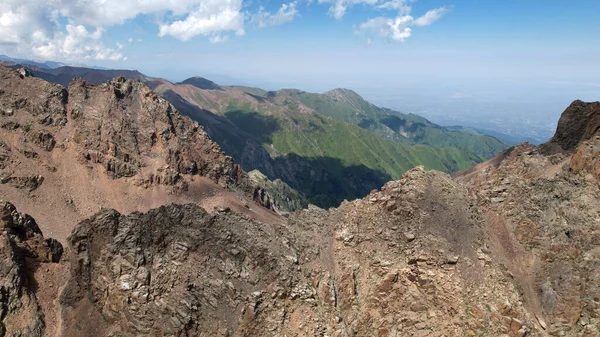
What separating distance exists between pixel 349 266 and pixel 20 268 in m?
34.4

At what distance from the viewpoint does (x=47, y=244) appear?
136 feet

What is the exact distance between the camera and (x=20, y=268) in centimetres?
3681

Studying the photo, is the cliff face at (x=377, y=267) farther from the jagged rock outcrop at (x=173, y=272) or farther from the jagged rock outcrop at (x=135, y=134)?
the jagged rock outcrop at (x=135, y=134)

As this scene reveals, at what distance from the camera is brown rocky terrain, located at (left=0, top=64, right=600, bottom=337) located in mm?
35156

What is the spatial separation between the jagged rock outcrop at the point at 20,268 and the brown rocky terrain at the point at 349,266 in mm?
147

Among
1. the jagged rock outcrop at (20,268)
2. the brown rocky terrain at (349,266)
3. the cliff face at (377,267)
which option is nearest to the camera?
the jagged rock outcrop at (20,268)

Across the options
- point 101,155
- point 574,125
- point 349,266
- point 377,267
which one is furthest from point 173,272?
point 574,125

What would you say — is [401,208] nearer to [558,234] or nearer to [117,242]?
[558,234]

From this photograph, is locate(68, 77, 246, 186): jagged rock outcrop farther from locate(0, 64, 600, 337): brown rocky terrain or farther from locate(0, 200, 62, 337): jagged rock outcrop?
locate(0, 200, 62, 337): jagged rock outcrop

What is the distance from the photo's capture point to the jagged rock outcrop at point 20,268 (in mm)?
33594

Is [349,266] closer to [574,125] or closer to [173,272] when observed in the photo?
[173,272]

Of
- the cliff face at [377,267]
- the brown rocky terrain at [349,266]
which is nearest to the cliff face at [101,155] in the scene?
the brown rocky terrain at [349,266]

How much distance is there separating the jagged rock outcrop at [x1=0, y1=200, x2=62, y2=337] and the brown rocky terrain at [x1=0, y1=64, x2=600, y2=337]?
0.48ft

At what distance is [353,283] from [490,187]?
26.2 meters
